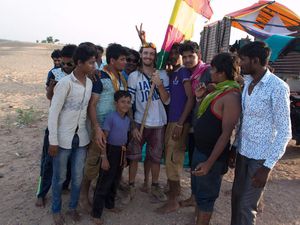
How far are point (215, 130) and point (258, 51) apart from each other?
75 centimetres

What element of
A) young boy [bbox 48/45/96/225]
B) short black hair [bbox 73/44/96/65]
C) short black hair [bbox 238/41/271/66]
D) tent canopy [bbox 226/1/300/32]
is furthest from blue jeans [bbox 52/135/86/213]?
tent canopy [bbox 226/1/300/32]

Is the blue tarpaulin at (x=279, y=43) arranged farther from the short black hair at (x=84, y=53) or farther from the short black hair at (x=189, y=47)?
the short black hair at (x=84, y=53)

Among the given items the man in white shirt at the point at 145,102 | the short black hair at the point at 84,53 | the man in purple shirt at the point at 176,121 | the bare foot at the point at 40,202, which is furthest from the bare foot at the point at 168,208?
the short black hair at the point at 84,53

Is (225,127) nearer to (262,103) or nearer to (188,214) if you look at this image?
(262,103)

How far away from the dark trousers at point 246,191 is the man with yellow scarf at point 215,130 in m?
0.15

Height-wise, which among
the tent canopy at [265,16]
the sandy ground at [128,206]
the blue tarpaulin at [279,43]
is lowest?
the sandy ground at [128,206]

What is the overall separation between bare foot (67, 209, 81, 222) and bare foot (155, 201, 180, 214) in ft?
2.95

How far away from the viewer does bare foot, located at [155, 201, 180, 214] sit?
3.84 m

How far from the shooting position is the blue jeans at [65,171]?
336 cm

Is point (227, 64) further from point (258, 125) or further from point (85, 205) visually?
point (85, 205)

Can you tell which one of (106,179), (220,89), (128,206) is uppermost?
(220,89)

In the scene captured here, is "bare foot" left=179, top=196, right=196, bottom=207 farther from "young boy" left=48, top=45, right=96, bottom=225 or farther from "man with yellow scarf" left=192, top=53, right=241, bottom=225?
"young boy" left=48, top=45, right=96, bottom=225

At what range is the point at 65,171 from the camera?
3.42 meters

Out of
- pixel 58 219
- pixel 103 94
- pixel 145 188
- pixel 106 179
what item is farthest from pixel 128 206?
pixel 103 94
